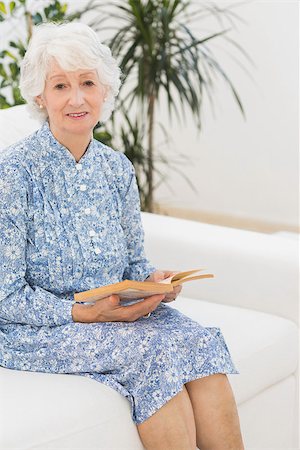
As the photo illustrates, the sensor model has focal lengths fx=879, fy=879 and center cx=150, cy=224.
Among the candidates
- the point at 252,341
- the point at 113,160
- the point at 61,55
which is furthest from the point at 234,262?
the point at 61,55

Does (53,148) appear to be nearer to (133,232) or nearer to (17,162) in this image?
(17,162)

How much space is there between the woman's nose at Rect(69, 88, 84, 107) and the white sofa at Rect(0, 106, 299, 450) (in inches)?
18.4

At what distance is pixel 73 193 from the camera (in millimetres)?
2201

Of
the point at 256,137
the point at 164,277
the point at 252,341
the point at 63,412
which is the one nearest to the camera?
the point at 63,412

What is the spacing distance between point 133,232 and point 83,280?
239mm

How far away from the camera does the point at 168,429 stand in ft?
6.38

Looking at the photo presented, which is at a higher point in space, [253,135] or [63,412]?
[63,412]

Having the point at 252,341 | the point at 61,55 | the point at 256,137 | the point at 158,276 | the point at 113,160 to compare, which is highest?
the point at 61,55

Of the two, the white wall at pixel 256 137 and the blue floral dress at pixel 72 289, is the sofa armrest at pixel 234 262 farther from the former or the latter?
the white wall at pixel 256 137

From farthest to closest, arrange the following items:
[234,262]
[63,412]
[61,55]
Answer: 1. [234,262]
2. [61,55]
3. [63,412]

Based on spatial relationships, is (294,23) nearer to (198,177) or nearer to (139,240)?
(198,177)

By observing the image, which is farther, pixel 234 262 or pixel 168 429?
pixel 234 262

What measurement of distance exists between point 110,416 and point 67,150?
2.23ft

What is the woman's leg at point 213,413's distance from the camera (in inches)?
80.4
